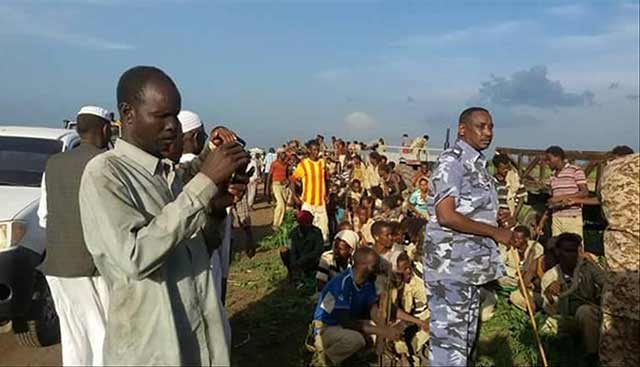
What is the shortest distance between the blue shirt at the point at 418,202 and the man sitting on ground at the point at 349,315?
15.2 feet

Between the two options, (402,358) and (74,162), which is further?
(402,358)

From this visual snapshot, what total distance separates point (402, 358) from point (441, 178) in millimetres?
1977

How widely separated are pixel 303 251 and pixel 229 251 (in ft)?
13.3

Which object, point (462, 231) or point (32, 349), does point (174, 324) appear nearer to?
point (462, 231)

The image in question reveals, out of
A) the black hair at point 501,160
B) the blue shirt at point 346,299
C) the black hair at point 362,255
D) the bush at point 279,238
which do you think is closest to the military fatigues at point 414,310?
the blue shirt at point 346,299

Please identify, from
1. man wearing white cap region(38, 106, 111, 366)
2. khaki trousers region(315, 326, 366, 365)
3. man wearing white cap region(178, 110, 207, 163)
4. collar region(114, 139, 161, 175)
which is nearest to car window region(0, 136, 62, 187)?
man wearing white cap region(38, 106, 111, 366)

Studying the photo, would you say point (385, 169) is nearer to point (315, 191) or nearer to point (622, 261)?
point (315, 191)

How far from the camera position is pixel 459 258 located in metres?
3.87

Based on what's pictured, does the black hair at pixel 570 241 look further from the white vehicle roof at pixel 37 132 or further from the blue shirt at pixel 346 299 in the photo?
the white vehicle roof at pixel 37 132

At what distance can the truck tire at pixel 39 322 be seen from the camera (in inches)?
213

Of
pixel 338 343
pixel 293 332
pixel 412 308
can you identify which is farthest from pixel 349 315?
pixel 293 332

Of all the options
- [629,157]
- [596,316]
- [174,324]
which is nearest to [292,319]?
[596,316]

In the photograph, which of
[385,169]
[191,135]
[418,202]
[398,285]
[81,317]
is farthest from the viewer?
[385,169]

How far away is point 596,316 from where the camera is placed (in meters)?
5.64
